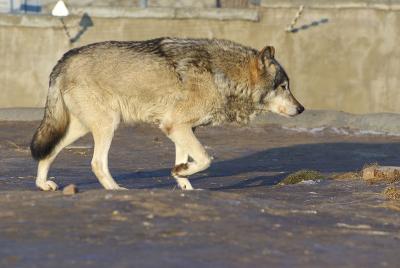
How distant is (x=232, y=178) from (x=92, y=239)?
19.3ft

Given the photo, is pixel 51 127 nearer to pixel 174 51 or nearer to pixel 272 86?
pixel 174 51

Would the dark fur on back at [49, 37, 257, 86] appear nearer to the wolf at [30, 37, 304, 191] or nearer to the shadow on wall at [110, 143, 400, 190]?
the wolf at [30, 37, 304, 191]

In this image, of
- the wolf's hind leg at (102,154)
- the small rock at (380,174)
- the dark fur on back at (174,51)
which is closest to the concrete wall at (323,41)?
the small rock at (380,174)

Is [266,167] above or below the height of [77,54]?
below

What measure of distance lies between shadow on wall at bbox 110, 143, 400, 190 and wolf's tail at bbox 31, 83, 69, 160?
145 cm

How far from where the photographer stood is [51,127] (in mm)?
10094

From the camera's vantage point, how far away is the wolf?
32.3 ft

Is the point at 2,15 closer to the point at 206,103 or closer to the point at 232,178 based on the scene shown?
the point at 232,178

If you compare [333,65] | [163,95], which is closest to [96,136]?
[163,95]

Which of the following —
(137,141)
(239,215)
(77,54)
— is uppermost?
(77,54)

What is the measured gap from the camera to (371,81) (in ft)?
62.3

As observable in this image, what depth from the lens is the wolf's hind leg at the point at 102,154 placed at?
32.4ft

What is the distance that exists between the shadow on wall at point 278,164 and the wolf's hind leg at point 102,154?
56.0 inches

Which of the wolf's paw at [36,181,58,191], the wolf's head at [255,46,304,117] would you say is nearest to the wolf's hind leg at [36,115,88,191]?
the wolf's paw at [36,181,58,191]
